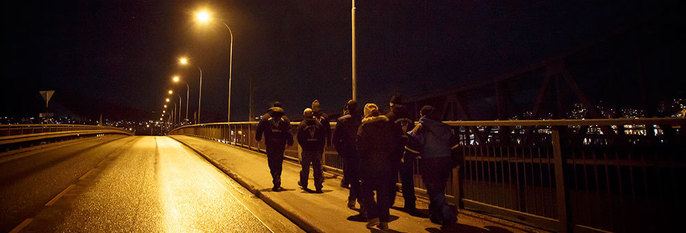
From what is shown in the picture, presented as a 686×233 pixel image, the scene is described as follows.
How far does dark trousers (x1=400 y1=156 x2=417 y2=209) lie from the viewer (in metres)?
5.20

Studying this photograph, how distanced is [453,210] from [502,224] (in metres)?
0.77

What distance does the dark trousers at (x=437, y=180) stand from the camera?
4504 millimetres

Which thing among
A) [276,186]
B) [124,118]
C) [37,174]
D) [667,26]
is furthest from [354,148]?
[124,118]

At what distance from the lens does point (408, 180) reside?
5.22 meters

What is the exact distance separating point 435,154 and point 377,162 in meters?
0.82

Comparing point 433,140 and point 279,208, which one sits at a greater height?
point 433,140

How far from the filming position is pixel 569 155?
4.29 m

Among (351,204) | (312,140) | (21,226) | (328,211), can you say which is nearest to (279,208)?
(328,211)

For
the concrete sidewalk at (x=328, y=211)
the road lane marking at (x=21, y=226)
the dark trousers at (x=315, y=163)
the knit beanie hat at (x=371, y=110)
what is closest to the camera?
the road lane marking at (x=21, y=226)

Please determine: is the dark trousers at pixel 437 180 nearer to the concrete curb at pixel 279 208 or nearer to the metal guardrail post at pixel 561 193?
the metal guardrail post at pixel 561 193

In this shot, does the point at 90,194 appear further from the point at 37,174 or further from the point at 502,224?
the point at 502,224

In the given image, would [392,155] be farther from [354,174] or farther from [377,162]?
[354,174]

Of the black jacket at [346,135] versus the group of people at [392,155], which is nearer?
the group of people at [392,155]

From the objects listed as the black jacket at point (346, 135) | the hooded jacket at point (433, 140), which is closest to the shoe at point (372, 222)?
the hooded jacket at point (433, 140)
